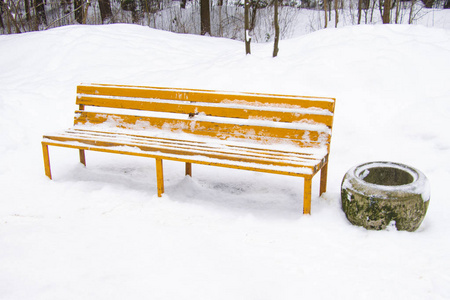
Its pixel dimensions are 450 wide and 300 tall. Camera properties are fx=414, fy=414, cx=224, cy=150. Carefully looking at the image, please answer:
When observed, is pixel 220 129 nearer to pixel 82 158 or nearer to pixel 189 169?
pixel 189 169

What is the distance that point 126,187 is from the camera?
4039mm

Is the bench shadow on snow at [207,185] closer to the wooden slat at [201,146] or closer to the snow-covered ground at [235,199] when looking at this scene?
the snow-covered ground at [235,199]

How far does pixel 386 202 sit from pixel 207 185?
5.91 feet

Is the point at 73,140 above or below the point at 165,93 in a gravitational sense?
below

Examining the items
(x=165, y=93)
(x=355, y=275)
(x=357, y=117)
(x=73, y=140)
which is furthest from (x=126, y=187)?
(x=357, y=117)

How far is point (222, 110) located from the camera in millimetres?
3900

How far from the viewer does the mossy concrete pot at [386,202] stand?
286cm

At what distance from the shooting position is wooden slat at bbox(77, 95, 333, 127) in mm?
3586

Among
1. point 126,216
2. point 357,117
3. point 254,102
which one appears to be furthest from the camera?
point 357,117

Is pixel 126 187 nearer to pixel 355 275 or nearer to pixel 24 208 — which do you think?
pixel 24 208

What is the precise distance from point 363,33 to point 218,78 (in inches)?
91.3

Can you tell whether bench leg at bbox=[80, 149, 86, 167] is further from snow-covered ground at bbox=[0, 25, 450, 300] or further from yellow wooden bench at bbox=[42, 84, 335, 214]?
yellow wooden bench at bbox=[42, 84, 335, 214]

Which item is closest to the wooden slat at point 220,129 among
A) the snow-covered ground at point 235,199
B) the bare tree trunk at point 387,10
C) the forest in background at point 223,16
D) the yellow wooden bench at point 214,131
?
the yellow wooden bench at point 214,131

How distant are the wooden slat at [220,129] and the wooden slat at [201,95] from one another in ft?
0.74
